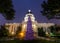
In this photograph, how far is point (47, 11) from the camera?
35.5 metres

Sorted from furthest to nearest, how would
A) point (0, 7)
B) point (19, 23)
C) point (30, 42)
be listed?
1. point (19, 23)
2. point (0, 7)
3. point (30, 42)

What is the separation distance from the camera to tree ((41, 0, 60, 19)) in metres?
32.7

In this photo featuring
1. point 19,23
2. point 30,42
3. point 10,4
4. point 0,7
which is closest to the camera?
point 30,42

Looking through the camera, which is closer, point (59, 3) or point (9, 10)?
point (59, 3)

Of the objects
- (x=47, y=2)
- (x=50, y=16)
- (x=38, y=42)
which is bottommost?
(x=38, y=42)

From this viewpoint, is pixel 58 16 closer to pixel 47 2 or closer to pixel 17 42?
pixel 47 2

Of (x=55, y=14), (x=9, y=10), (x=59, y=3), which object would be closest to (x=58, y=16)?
(x=55, y=14)

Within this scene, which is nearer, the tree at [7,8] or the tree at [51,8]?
the tree at [7,8]

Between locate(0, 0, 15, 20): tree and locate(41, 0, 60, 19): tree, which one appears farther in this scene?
locate(41, 0, 60, 19): tree

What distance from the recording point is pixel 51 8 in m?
33.6

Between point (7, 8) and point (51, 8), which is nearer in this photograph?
point (7, 8)

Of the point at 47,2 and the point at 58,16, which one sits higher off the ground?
the point at 47,2

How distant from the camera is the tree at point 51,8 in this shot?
107ft

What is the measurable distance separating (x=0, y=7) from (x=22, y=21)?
23130 millimetres
